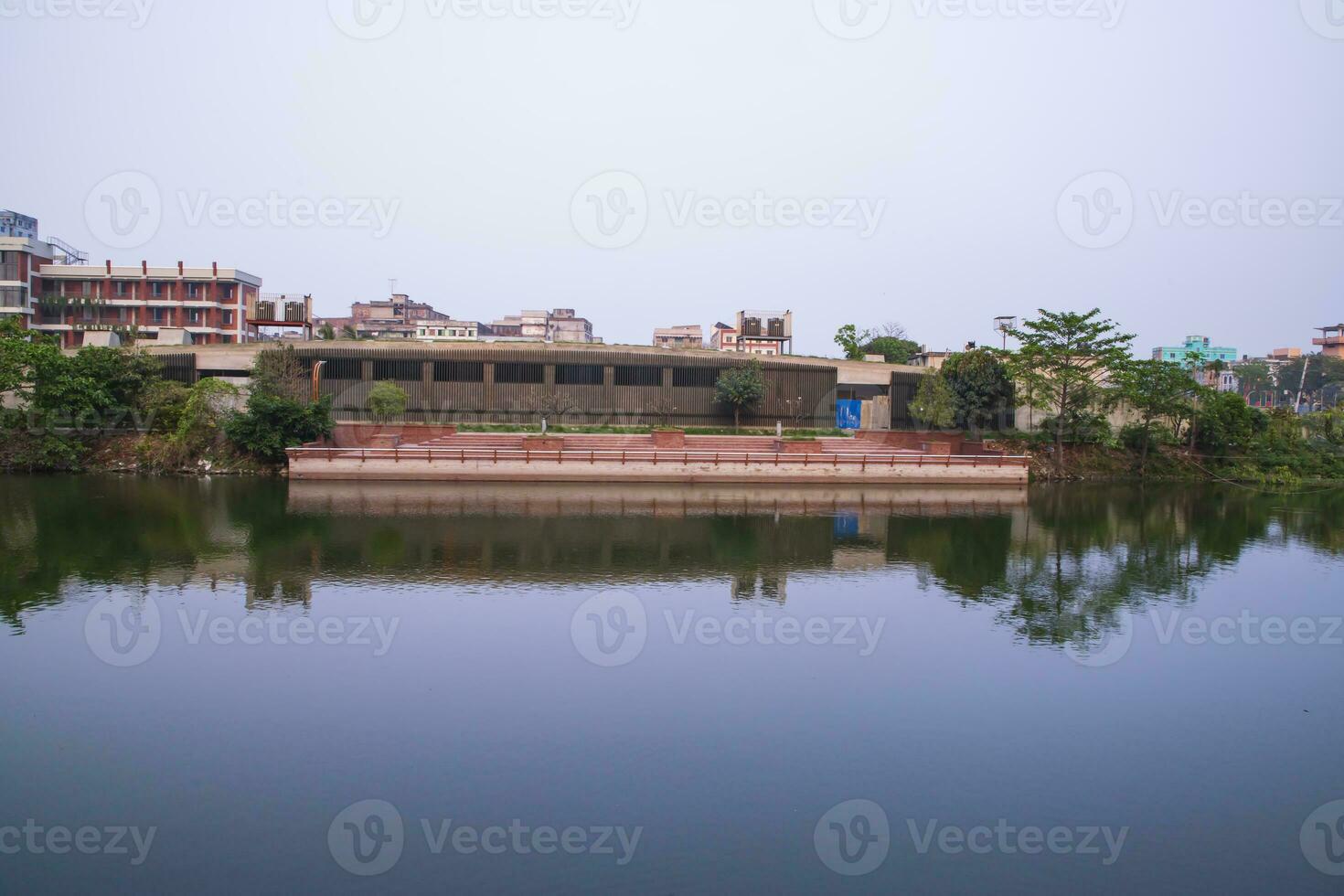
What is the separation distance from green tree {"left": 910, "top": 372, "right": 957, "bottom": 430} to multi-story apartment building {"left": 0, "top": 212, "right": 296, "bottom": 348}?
43.3 meters

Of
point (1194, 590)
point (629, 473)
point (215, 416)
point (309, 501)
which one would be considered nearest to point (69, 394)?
point (215, 416)

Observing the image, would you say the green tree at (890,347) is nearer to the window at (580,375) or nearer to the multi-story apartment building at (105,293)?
the window at (580,375)

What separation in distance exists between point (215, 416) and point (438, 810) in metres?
31.9

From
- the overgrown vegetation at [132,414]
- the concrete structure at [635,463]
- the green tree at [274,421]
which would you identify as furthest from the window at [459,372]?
the overgrown vegetation at [132,414]

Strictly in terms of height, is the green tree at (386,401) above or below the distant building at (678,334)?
below

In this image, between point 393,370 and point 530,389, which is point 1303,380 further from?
point 393,370

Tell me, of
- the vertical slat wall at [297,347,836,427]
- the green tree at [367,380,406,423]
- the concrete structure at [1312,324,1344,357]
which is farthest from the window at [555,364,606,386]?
the concrete structure at [1312,324,1344,357]

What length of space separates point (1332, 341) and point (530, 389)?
95.6 m

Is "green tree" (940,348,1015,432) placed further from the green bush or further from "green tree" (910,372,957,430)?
the green bush

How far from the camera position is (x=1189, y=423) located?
44.1m

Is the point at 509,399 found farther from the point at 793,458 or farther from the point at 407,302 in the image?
the point at 407,302

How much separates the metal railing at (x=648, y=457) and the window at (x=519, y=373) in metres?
7.42

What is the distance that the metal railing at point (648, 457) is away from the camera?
1297 inches

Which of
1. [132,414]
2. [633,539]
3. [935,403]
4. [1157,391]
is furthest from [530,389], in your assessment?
[1157,391]
